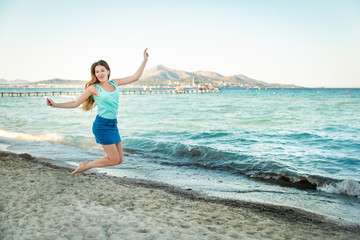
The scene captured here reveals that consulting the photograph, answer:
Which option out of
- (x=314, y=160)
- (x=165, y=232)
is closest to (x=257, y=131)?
(x=314, y=160)

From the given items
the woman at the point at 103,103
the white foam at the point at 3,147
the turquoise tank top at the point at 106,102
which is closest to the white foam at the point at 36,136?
the white foam at the point at 3,147

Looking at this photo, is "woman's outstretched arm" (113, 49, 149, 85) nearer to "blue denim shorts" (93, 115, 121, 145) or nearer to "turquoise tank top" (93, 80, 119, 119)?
"turquoise tank top" (93, 80, 119, 119)

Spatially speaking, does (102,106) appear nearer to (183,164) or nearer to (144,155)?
(183,164)

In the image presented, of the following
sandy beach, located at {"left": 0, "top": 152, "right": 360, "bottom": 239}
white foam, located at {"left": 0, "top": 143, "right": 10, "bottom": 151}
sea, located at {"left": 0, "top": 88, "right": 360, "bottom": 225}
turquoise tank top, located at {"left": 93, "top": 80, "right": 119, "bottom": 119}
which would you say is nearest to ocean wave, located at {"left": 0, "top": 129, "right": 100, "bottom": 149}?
sea, located at {"left": 0, "top": 88, "right": 360, "bottom": 225}

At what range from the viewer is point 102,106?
4.05 m

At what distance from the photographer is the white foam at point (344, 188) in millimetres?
7069

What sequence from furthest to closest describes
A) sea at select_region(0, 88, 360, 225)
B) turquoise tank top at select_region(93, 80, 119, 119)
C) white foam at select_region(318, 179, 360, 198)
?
white foam at select_region(318, 179, 360, 198)
sea at select_region(0, 88, 360, 225)
turquoise tank top at select_region(93, 80, 119, 119)

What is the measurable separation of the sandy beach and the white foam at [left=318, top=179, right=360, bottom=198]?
227 centimetres

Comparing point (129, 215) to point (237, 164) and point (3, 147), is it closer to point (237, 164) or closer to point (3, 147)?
point (237, 164)

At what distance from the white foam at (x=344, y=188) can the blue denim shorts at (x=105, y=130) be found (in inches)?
231

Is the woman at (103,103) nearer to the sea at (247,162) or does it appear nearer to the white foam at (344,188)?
the sea at (247,162)

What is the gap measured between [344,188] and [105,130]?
20.5 ft

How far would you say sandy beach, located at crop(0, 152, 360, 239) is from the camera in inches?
143

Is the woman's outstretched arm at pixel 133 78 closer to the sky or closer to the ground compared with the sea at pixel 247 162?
closer to the sky
